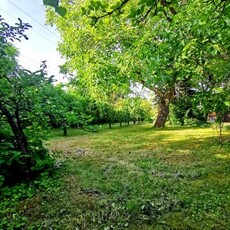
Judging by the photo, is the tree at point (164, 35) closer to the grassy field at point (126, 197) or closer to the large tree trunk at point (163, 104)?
the grassy field at point (126, 197)

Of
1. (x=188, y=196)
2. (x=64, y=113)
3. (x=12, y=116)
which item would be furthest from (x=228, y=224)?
(x=12, y=116)

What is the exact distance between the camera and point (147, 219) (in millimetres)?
2463

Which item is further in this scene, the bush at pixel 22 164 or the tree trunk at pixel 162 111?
the tree trunk at pixel 162 111

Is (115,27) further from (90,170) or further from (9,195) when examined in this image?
(9,195)

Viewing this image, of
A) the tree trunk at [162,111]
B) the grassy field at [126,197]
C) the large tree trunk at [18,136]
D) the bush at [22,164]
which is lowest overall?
the grassy field at [126,197]

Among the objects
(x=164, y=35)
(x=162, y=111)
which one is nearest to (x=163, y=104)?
(x=162, y=111)

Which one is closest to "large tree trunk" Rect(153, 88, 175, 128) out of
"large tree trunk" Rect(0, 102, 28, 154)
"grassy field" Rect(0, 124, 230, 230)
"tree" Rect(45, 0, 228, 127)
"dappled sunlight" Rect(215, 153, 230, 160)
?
"dappled sunlight" Rect(215, 153, 230, 160)

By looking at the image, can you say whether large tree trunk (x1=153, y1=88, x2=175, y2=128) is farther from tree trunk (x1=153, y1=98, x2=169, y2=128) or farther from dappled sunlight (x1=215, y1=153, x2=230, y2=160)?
dappled sunlight (x1=215, y1=153, x2=230, y2=160)

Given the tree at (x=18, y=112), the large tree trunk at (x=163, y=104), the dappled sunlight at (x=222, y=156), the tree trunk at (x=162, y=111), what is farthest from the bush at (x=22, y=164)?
the tree trunk at (x=162, y=111)

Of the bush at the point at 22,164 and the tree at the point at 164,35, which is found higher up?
the tree at the point at 164,35

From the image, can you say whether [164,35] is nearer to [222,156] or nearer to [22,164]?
[22,164]

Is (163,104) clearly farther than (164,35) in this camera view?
Yes

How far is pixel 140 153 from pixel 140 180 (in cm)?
212

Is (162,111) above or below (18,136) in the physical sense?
above
